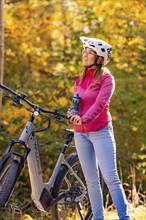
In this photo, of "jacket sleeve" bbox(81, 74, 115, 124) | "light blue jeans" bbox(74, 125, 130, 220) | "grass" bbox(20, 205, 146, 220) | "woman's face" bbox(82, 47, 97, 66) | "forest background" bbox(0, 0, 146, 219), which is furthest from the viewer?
"forest background" bbox(0, 0, 146, 219)

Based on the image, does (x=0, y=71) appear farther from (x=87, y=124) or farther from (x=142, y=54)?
(x=142, y=54)

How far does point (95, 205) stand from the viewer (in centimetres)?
521

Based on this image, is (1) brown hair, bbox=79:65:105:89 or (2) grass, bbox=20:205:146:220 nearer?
(1) brown hair, bbox=79:65:105:89

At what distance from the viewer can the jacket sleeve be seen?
4816 mm

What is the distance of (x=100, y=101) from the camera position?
484 centimetres

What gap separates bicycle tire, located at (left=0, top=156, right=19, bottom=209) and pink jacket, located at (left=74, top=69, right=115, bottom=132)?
547mm

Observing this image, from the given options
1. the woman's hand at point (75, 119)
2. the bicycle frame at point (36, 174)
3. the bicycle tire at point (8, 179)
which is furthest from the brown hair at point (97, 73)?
the bicycle tire at point (8, 179)

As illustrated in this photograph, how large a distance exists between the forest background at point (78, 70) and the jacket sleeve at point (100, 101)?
415 cm

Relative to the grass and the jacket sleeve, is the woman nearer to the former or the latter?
the jacket sleeve

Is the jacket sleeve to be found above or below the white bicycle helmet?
below

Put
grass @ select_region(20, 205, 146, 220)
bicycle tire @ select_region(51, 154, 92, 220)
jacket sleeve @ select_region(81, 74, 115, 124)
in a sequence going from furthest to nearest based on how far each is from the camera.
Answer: grass @ select_region(20, 205, 146, 220), bicycle tire @ select_region(51, 154, 92, 220), jacket sleeve @ select_region(81, 74, 115, 124)

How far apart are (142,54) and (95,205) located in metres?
6.15

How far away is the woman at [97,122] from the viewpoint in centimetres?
488

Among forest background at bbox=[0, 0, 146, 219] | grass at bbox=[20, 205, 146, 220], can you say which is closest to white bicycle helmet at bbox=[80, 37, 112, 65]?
grass at bbox=[20, 205, 146, 220]
